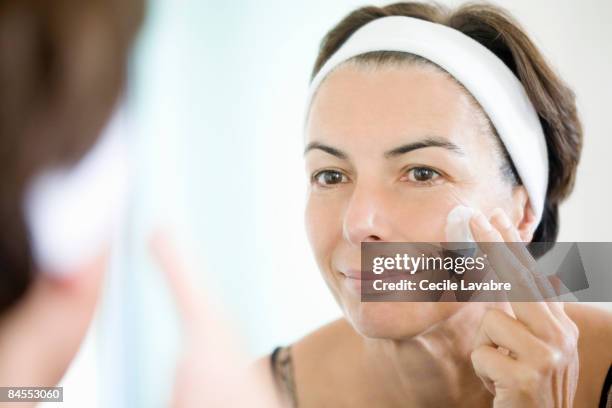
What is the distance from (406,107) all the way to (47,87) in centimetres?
50

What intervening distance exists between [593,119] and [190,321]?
2.24ft

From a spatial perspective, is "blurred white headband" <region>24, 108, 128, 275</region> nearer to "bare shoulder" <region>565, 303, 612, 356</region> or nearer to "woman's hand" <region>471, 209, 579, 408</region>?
"woman's hand" <region>471, 209, 579, 408</region>

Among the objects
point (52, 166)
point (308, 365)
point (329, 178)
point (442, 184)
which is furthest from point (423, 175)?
point (52, 166)

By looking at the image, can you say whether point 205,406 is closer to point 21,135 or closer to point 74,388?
point 74,388

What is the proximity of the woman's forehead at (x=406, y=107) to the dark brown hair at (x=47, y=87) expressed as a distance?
0.34 m

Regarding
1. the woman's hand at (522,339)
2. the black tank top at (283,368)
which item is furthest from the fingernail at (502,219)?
the black tank top at (283,368)

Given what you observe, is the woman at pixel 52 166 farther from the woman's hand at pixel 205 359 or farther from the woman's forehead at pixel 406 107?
the woman's forehead at pixel 406 107

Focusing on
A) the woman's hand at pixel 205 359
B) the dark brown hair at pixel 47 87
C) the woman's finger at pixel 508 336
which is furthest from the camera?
the woman's hand at pixel 205 359

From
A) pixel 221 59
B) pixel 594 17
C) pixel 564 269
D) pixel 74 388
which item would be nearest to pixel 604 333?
pixel 564 269

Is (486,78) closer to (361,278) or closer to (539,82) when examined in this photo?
(539,82)

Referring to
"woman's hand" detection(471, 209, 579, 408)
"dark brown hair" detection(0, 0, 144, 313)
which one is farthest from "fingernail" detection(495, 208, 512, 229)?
"dark brown hair" detection(0, 0, 144, 313)

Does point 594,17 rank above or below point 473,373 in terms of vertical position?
above

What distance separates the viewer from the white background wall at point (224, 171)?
3.73 feet

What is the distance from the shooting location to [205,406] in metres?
1.11
